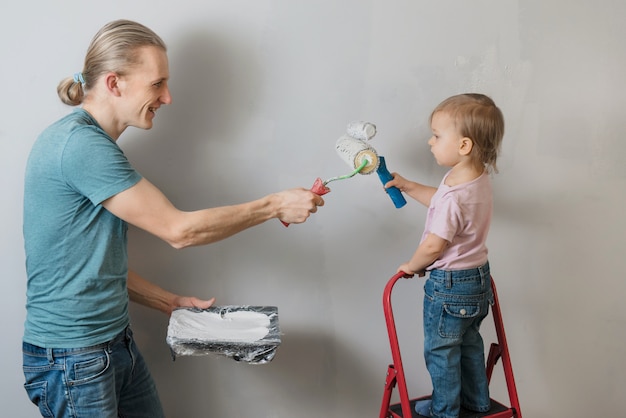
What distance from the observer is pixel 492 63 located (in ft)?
6.79

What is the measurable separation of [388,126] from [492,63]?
15.8 inches

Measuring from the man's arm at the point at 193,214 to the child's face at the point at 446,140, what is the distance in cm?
35

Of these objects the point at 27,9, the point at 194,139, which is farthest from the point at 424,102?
the point at 27,9

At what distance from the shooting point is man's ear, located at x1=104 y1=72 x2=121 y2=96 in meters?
1.53

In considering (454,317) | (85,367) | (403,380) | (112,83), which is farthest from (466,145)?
(85,367)

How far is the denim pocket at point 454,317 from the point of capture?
1693 mm

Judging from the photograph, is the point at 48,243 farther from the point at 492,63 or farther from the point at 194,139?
the point at 492,63

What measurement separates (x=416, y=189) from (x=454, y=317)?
0.40 metres

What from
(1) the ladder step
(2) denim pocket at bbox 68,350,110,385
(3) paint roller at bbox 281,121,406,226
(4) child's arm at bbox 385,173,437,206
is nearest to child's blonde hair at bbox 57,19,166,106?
(3) paint roller at bbox 281,121,406,226

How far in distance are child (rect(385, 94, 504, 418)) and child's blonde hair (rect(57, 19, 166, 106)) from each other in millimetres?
779

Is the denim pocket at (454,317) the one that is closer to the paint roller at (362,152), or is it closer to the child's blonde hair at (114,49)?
the paint roller at (362,152)

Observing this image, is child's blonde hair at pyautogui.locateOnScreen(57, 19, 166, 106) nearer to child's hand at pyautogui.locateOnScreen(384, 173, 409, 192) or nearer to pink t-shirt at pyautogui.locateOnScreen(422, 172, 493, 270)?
child's hand at pyautogui.locateOnScreen(384, 173, 409, 192)

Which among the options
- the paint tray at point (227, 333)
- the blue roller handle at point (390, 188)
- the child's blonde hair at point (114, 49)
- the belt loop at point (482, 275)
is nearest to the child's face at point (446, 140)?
the blue roller handle at point (390, 188)

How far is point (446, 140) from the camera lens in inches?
67.0
